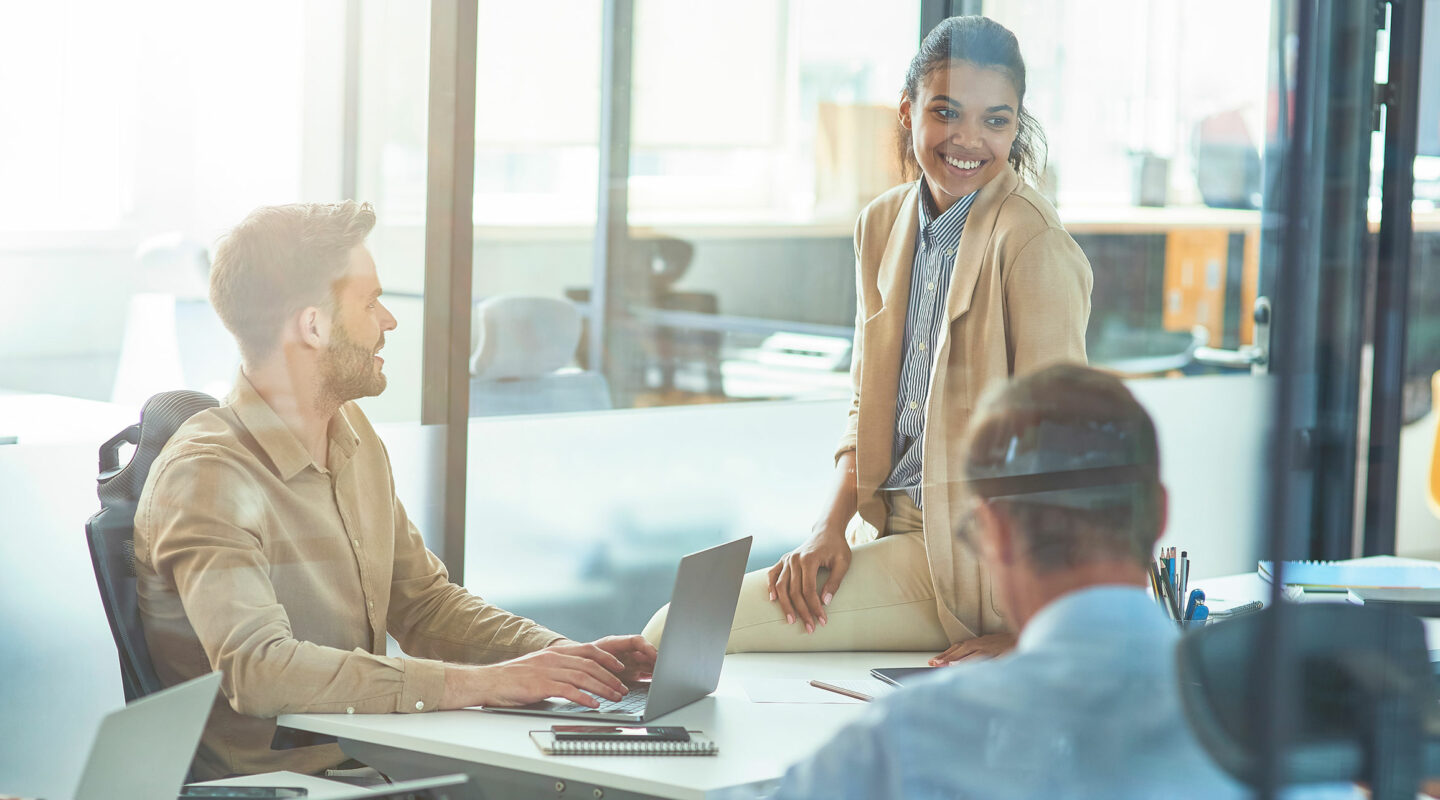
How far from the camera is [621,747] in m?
1.83

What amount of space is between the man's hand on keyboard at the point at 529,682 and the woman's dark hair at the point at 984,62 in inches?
46.0

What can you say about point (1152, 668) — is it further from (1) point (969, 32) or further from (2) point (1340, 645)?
(1) point (969, 32)

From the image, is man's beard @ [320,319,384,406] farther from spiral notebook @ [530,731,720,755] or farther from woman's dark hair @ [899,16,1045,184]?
woman's dark hair @ [899,16,1045,184]

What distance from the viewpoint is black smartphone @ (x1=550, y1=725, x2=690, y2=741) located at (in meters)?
1.85

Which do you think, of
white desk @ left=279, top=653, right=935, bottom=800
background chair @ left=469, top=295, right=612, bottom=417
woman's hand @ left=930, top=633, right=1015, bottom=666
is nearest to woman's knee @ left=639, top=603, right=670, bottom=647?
white desk @ left=279, top=653, right=935, bottom=800

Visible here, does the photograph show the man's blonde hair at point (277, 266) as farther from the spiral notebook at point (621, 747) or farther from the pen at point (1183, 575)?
the pen at point (1183, 575)

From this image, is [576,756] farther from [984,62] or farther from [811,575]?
[984,62]

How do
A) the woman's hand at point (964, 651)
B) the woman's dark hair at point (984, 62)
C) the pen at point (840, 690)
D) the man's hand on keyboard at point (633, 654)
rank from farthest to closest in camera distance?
the woman's dark hair at point (984, 62)
the woman's hand at point (964, 651)
the man's hand on keyboard at point (633, 654)
the pen at point (840, 690)

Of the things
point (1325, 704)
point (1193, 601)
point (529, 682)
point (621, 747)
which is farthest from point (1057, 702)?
point (1193, 601)

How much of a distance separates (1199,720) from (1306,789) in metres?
0.10

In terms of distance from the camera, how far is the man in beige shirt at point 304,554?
6.61 feet

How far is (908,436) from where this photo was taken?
2639 millimetres

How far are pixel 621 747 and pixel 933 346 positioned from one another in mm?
1017

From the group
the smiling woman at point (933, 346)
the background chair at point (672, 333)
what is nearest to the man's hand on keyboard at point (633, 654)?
the smiling woman at point (933, 346)
